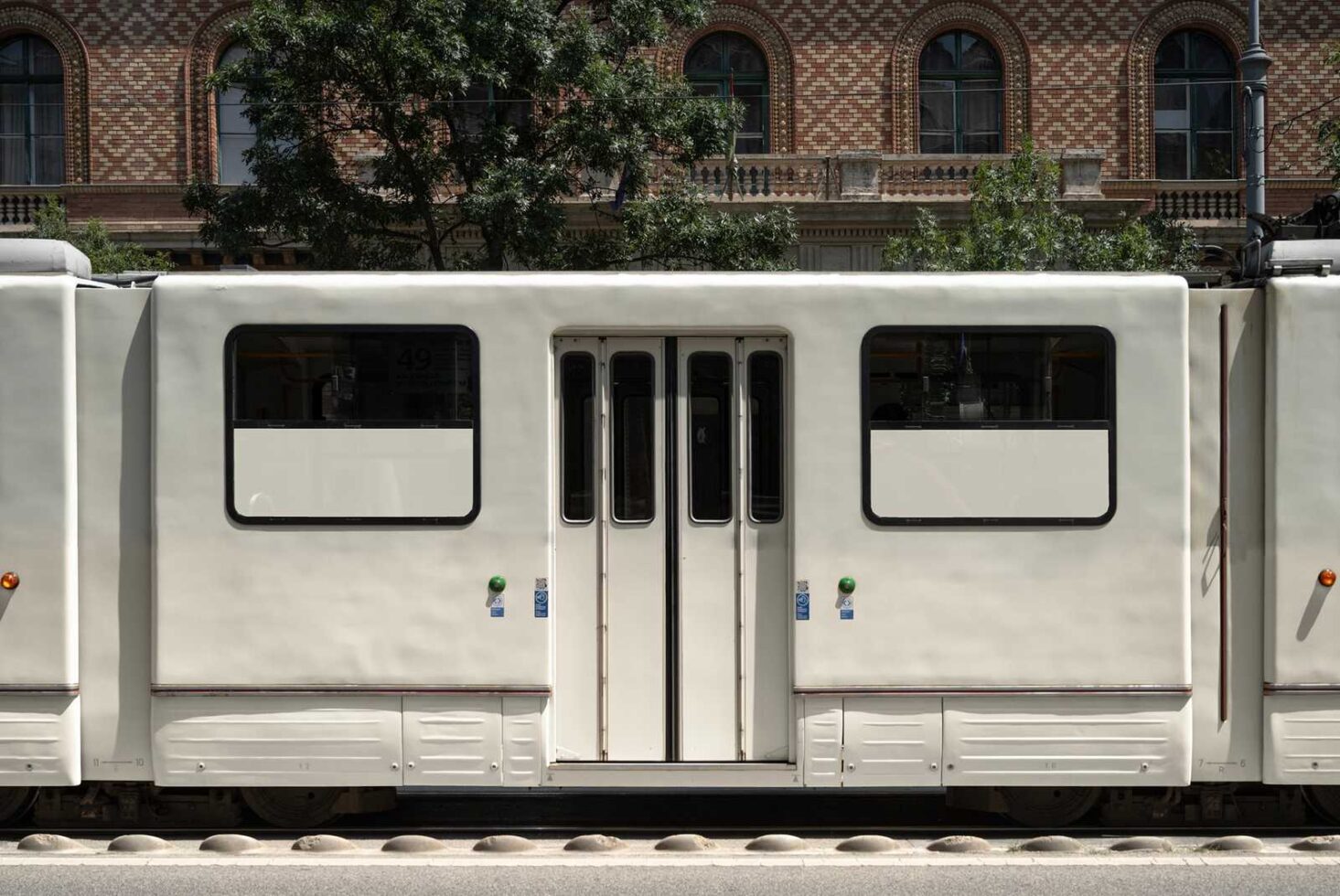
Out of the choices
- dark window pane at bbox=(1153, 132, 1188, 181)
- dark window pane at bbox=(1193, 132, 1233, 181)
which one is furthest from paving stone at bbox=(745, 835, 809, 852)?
dark window pane at bbox=(1193, 132, 1233, 181)

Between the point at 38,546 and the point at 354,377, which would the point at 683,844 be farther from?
the point at 38,546

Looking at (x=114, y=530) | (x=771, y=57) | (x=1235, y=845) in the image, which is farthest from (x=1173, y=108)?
(x=114, y=530)

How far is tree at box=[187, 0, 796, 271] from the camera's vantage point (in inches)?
509

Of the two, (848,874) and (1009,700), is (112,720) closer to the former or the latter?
(848,874)

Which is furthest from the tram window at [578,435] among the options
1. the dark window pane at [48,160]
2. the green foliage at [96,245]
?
the dark window pane at [48,160]

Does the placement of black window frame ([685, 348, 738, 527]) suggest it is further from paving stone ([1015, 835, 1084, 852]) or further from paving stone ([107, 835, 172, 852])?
paving stone ([107, 835, 172, 852])

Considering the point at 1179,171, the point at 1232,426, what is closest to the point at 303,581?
the point at 1232,426

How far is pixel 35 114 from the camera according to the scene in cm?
2303

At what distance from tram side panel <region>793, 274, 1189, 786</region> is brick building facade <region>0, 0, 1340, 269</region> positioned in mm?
15856

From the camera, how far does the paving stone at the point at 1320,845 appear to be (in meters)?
6.67

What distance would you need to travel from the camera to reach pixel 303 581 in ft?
22.7

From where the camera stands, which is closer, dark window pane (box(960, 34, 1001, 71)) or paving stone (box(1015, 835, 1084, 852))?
paving stone (box(1015, 835, 1084, 852))

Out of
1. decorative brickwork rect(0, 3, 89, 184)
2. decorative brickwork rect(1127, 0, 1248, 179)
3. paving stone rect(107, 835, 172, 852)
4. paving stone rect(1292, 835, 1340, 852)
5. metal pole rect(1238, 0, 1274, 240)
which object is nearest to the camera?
paving stone rect(1292, 835, 1340, 852)

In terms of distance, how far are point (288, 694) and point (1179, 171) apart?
2053 cm
